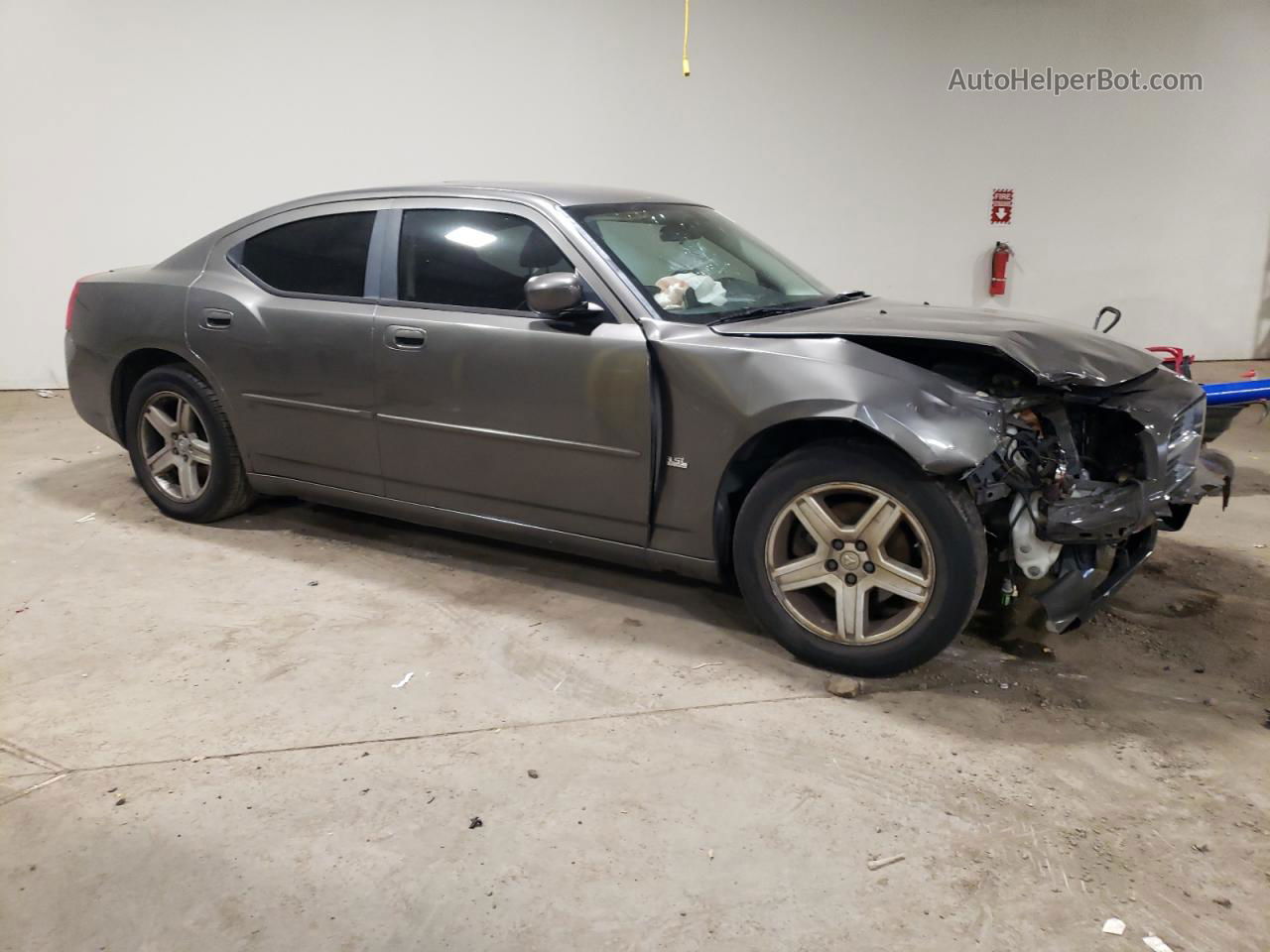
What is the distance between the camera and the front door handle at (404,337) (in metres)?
3.37

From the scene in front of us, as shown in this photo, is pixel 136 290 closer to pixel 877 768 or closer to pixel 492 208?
pixel 492 208

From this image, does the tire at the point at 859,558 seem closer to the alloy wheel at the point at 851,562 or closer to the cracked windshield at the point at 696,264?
the alloy wheel at the point at 851,562

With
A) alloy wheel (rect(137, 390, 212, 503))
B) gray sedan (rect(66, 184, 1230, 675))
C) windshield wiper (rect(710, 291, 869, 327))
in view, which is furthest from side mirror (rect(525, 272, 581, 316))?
alloy wheel (rect(137, 390, 212, 503))

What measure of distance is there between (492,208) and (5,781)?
2.26 m

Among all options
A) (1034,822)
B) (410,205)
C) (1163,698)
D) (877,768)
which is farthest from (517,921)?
(410,205)

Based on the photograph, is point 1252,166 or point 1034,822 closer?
point 1034,822

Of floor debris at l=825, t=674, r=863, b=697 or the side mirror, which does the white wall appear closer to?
the side mirror

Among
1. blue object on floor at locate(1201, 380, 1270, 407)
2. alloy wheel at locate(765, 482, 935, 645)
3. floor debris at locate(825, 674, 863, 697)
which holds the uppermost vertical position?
blue object on floor at locate(1201, 380, 1270, 407)

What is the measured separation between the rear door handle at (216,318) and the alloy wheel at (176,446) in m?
0.38

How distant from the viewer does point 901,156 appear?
740cm

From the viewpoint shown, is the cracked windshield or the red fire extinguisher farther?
the red fire extinguisher

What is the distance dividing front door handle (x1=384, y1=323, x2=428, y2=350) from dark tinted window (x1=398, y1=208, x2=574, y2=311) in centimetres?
13

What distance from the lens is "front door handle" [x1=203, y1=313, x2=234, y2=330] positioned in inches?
151

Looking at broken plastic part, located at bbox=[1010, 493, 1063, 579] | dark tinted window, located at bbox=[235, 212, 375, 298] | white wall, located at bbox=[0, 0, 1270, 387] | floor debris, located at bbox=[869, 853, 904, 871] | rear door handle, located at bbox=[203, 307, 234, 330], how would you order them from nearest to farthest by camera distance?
floor debris, located at bbox=[869, 853, 904, 871] < broken plastic part, located at bbox=[1010, 493, 1063, 579] < dark tinted window, located at bbox=[235, 212, 375, 298] < rear door handle, located at bbox=[203, 307, 234, 330] < white wall, located at bbox=[0, 0, 1270, 387]
